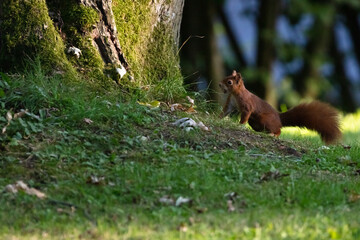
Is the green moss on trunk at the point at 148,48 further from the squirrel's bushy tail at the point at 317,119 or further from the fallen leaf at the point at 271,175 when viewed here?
the fallen leaf at the point at 271,175

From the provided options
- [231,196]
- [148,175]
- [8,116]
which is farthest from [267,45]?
[231,196]

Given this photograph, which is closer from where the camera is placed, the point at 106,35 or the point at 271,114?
the point at 106,35

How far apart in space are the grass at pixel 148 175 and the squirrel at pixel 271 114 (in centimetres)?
128

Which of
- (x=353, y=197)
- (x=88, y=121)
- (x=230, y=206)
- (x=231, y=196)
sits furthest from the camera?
(x=88, y=121)

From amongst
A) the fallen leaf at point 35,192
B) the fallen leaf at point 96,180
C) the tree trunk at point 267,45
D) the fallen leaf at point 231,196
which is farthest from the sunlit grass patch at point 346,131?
the fallen leaf at point 35,192

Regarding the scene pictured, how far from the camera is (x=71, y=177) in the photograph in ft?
17.5

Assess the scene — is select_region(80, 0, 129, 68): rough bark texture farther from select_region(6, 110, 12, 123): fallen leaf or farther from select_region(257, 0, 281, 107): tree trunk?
select_region(257, 0, 281, 107): tree trunk

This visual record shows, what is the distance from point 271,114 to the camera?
8.71 m

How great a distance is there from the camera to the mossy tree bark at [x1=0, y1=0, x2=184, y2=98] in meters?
7.07

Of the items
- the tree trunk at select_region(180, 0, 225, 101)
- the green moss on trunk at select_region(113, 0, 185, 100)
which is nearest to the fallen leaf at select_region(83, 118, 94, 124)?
the green moss on trunk at select_region(113, 0, 185, 100)

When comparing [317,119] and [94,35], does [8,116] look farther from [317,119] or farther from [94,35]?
[317,119]

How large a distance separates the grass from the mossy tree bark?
0.40 m

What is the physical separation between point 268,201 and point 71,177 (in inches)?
60.9

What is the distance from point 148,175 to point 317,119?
3.82 meters
